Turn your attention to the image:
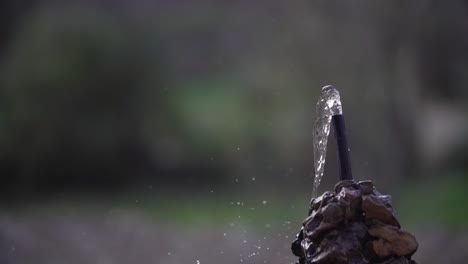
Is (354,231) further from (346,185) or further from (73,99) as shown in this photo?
(73,99)

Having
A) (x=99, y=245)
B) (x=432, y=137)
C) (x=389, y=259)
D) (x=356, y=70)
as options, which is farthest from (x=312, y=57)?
(x=389, y=259)

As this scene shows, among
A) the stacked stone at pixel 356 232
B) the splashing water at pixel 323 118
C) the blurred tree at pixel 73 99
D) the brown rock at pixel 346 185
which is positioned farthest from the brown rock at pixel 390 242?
the blurred tree at pixel 73 99

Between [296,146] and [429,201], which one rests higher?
[296,146]

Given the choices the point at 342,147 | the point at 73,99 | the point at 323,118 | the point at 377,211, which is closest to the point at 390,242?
the point at 377,211

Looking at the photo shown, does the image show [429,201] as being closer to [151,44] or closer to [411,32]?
[411,32]

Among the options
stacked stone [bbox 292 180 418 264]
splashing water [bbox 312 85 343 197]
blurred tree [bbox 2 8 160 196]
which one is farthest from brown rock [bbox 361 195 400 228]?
blurred tree [bbox 2 8 160 196]

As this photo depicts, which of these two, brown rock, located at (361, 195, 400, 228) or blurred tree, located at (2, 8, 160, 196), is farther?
blurred tree, located at (2, 8, 160, 196)

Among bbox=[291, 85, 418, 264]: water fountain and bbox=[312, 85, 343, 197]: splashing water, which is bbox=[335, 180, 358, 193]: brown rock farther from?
bbox=[312, 85, 343, 197]: splashing water

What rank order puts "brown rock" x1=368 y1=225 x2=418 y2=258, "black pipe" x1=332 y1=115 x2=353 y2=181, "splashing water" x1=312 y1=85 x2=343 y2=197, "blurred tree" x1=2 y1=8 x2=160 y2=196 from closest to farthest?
"brown rock" x1=368 y1=225 x2=418 y2=258 → "black pipe" x1=332 y1=115 x2=353 y2=181 → "splashing water" x1=312 y1=85 x2=343 y2=197 → "blurred tree" x1=2 y1=8 x2=160 y2=196

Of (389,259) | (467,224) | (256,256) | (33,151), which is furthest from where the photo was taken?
(33,151)

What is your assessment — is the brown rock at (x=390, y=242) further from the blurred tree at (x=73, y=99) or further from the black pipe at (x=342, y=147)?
the blurred tree at (x=73, y=99)
